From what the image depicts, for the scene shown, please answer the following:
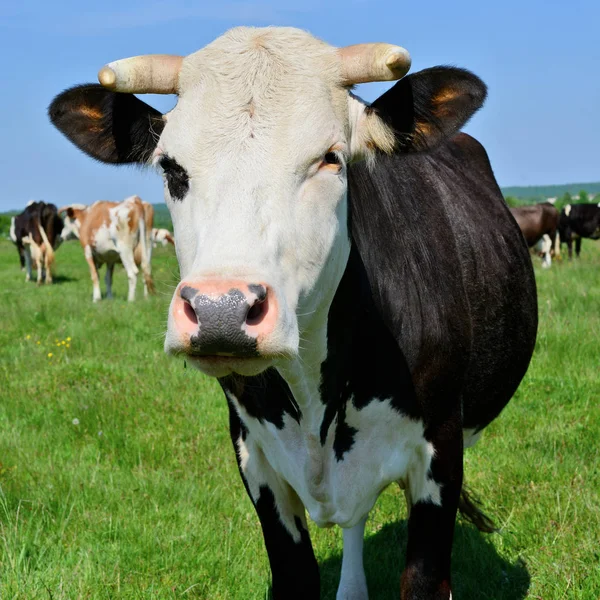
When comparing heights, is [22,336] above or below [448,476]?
below

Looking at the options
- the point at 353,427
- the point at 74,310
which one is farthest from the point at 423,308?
the point at 74,310

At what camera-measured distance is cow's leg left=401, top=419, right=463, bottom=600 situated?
3158mm

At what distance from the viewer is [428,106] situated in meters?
2.88

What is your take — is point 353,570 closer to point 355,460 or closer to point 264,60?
point 355,460

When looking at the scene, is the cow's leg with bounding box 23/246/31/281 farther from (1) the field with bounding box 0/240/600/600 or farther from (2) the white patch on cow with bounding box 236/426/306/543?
(2) the white patch on cow with bounding box 236/426/306/543

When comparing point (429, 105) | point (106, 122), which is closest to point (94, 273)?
point (106, 122)

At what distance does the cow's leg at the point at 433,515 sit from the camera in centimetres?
316

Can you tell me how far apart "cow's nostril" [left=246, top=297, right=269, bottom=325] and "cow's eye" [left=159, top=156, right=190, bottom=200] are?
548 millimetres

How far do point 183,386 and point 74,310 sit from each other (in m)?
5.36

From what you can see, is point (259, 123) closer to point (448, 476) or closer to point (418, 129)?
point (418, 129)

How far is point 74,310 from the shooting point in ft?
38.2

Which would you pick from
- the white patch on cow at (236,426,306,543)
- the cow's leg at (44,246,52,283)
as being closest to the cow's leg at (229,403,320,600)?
the white patch on cow at (236,426,306,543)

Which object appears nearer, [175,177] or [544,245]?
[175,177]

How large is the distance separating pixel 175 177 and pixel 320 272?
1.69 ft
